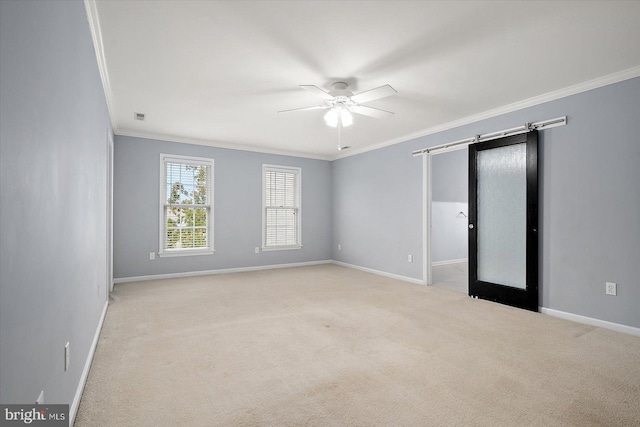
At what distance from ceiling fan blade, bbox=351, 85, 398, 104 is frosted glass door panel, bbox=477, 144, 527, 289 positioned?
6.64ft

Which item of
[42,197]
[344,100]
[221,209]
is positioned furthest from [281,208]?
[42,197]

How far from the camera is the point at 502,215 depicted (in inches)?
164

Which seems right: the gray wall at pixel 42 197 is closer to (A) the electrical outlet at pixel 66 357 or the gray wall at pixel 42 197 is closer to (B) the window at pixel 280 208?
(A) the electrical outlet at pixel 66 357

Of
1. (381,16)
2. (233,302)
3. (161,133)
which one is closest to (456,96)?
(381,16)

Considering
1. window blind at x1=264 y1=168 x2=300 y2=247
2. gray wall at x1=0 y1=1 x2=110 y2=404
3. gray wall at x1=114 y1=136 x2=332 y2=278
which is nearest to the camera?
gray wall at x1=0 y1=1 x2=110 y2=404

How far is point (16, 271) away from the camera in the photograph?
1.05m

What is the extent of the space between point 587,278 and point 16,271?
4.50 m

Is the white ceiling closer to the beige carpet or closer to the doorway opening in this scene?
the beige carpet

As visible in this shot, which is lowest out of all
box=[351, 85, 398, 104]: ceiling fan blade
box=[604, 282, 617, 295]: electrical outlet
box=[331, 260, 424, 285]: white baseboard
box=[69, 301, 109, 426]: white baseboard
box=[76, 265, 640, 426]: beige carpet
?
box=[76, 265, 640, 426]: beige carpet

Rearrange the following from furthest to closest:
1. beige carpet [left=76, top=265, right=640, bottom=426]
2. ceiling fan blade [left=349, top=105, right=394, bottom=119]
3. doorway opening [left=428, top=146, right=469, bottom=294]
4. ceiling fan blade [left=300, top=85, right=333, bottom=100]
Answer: doorway opening [left=428, top=146, right=469, bottom=294] < ceiling fan blade [left=349, top=105, right=394, bottom=119] < ceiling fan blade [left=300, top=85, right=333, bottom=100] < beige carpet [left=76, top=265, right=640, bottom=426]

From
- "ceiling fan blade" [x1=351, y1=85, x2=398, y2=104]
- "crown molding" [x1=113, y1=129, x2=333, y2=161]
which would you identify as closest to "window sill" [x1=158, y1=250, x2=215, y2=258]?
"crown molding" [x1=113, y1=129, x2=333, y2=161]

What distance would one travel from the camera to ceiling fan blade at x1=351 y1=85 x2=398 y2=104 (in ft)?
9.83

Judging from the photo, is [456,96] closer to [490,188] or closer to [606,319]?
[490,188]

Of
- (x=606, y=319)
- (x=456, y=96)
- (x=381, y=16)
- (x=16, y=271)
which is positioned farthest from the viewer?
(x=456, y=96)
